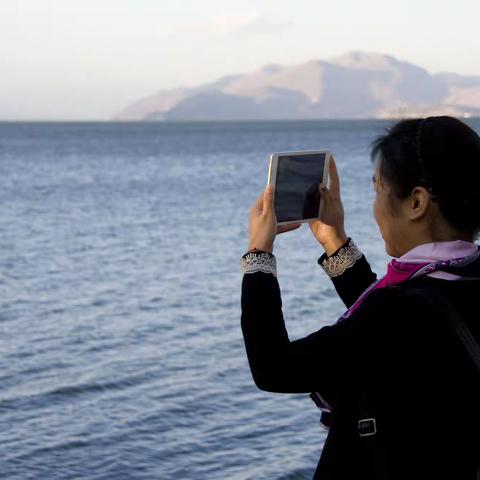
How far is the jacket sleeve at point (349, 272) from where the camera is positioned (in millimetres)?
3057

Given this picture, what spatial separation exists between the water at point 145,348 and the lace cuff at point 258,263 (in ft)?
1.31

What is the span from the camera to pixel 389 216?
2473 mm

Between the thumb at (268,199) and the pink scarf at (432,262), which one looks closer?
the pink scarf at (432,262)

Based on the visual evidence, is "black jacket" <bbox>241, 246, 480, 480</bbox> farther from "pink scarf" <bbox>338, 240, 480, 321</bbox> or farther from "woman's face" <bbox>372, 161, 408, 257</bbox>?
"woman's face" <bbox>372, 161, 408, 257</bbox>

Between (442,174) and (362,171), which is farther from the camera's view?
(362,171)

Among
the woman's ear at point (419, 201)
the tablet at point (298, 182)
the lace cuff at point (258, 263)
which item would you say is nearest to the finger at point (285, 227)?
the tablet at point (298, 182)

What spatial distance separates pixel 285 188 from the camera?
2.82m

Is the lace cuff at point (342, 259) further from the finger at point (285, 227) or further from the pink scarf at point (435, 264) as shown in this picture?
the pink scarf at point (435, 264)

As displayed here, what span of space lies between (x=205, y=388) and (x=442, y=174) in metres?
9.91

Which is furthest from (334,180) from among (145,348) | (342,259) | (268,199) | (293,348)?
(145,348)

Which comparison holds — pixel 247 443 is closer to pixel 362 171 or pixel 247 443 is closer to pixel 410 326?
pixel 410 326

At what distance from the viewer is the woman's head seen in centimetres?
236

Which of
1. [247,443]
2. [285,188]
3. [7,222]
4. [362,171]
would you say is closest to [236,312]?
[247,443]

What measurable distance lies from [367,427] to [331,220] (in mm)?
843
